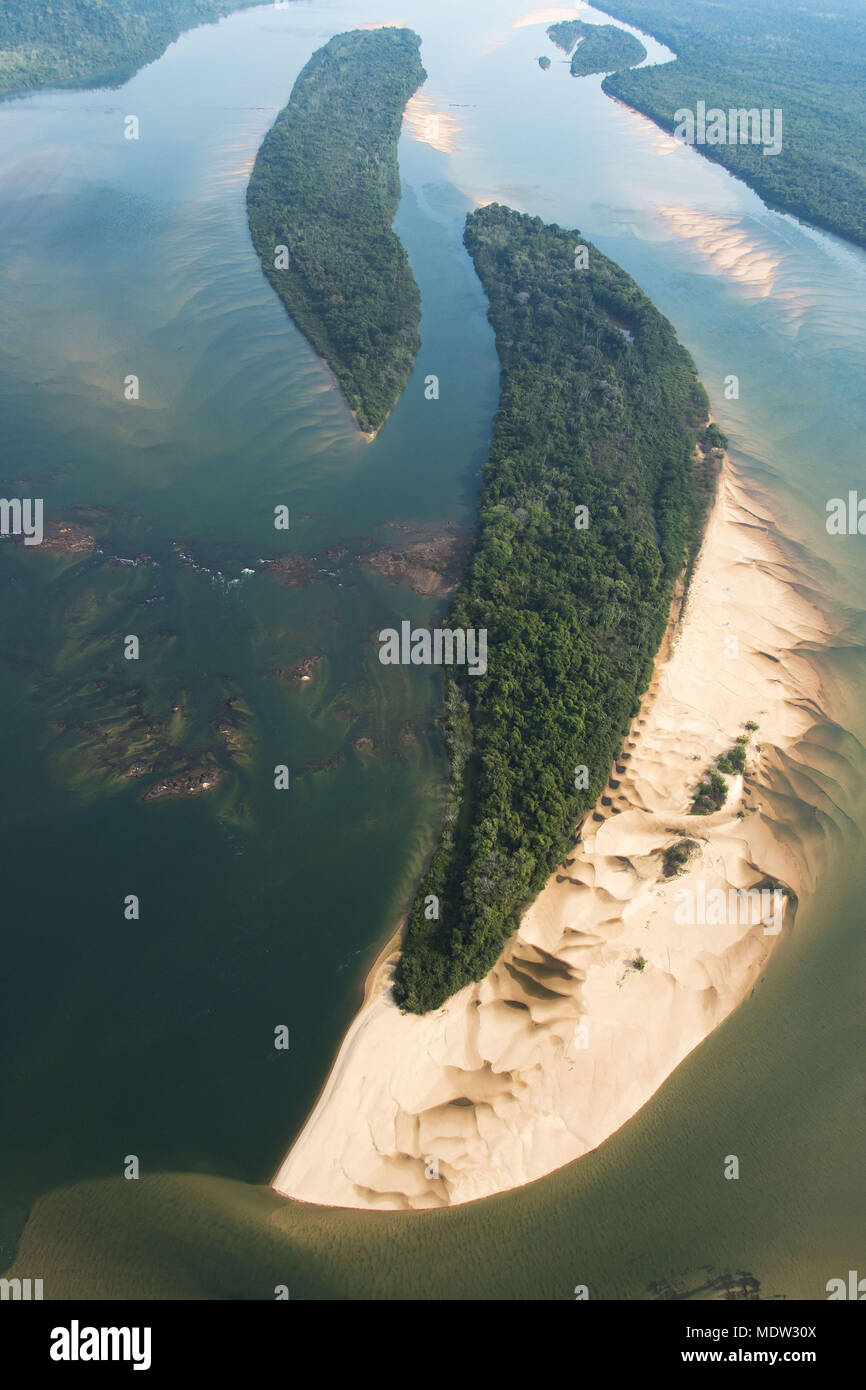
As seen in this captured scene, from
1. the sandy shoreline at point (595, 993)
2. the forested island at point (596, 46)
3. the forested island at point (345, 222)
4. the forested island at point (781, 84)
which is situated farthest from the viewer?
the forested island at point (596, 46)

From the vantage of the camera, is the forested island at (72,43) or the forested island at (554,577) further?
the forested island at (72,43)

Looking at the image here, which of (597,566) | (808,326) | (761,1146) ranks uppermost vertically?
(808,326)

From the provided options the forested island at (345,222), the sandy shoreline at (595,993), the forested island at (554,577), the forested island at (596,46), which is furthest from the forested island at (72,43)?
the sandy shoreline at (595,993)

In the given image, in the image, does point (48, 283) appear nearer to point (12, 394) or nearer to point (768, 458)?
point (12, 394)

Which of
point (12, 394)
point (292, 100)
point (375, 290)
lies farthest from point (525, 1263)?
point (292, 100)

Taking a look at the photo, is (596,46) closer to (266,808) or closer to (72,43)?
(72,43)

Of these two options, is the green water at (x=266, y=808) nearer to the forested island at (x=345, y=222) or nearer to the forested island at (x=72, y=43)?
the forested island at (x=345, y=222)

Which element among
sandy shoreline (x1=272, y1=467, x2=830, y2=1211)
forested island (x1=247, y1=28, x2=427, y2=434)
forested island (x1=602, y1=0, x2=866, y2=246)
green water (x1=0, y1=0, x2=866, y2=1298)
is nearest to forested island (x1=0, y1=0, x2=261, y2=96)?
Answer: forested island (x1=247, y1=28, x2=427, y2=434)
